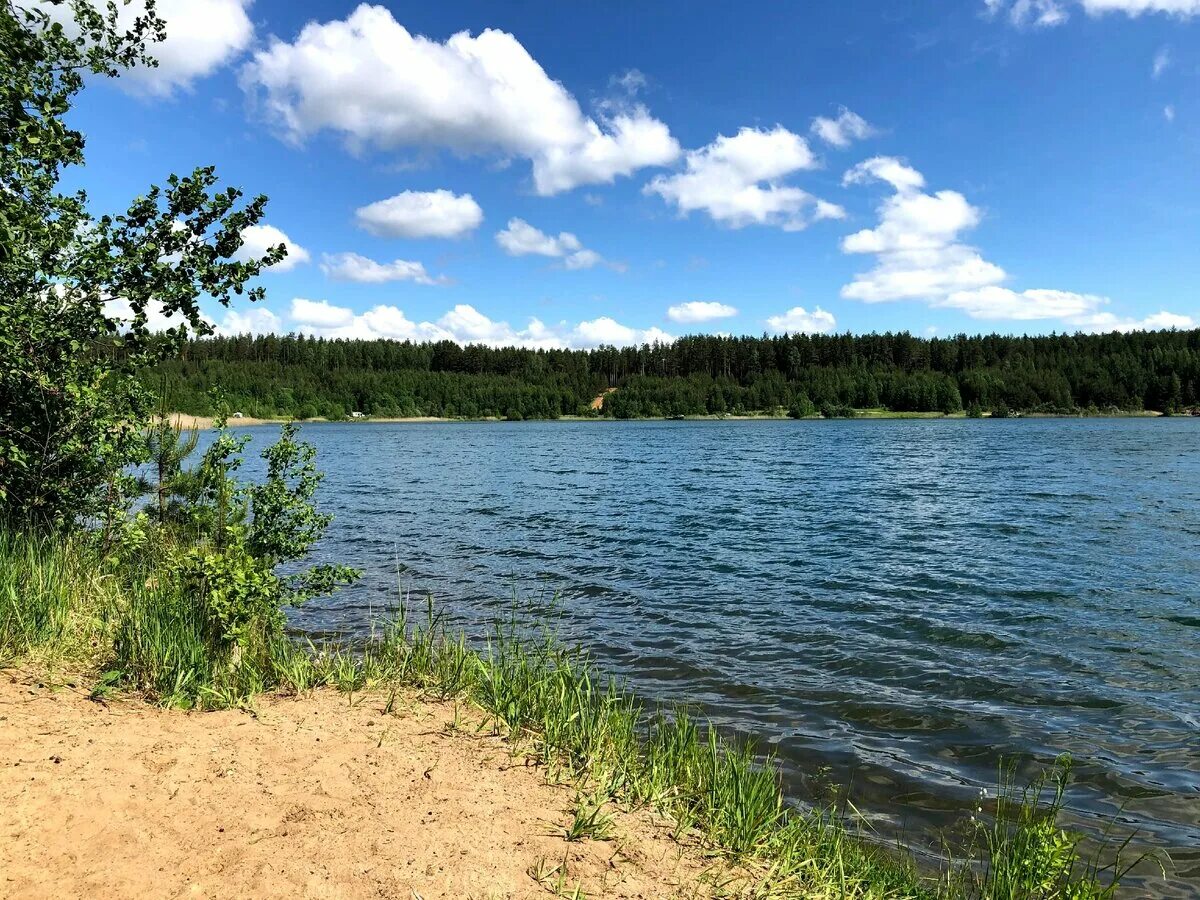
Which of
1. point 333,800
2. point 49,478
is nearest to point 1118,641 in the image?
point 333,800

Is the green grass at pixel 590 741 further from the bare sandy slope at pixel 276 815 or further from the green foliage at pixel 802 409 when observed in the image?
the green foliage at pixel 802 409

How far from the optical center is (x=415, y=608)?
15445mm

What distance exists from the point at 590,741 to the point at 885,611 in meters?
10.2

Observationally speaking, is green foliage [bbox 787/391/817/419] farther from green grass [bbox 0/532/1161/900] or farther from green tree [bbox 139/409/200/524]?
green grass [bbox 0/532/1161/900]

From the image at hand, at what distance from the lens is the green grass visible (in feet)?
17.7

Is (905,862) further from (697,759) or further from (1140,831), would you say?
(1140,831)

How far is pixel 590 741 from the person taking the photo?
6844mm

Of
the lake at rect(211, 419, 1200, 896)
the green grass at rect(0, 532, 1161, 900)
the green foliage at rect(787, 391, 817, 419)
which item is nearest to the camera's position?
the green grass at rect(0, 532, 1161, 900)

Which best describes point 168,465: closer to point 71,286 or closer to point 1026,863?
point 71,286

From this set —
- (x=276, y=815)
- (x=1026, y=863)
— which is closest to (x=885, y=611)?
(x=1026, y=863)

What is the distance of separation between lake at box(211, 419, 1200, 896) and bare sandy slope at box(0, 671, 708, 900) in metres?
3.83

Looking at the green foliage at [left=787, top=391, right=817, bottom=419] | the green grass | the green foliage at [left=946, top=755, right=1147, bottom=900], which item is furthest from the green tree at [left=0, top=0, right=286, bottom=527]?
the green foliage at [left=787, top=391, right=817, bottom=419]

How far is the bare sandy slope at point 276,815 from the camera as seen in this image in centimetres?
443

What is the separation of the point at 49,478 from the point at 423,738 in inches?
308
